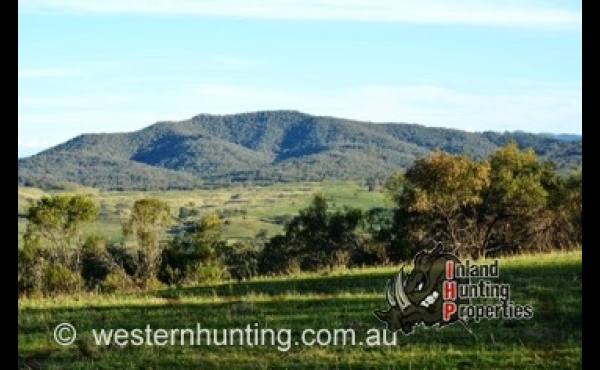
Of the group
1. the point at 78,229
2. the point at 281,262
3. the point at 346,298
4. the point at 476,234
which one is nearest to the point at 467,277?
the point at 346,298

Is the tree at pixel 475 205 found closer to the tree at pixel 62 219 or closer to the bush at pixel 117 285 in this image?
the bush at pixel 117 285

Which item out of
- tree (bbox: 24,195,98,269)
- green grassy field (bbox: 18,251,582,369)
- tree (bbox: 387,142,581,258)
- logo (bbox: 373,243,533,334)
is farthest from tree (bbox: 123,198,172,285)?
logo (bbox: 373,243,533,334)

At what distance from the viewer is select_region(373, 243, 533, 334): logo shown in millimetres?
11391

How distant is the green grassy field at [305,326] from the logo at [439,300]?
0.23 meters

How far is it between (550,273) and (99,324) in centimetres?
968

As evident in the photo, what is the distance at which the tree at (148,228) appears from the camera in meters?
42.0

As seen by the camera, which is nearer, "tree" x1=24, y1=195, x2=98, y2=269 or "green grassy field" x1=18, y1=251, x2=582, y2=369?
"green grassy field" x1=18, y1=251, x2=582, y2=369

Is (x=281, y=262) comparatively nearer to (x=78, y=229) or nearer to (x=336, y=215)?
(x=336, y=215)

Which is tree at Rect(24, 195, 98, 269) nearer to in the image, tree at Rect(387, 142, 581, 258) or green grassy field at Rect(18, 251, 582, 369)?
tree at Rect(387, 142, 581, 258)

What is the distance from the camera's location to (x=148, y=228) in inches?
1730

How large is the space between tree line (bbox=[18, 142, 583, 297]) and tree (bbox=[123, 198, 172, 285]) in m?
0.06

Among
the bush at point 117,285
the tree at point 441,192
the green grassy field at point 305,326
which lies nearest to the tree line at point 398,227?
the tree at point 441,192

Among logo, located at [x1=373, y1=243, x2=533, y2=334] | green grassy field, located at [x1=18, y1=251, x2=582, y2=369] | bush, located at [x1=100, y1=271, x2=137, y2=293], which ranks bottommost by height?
bush, located at [x1=100, y1=271, x2=137, y2=293]

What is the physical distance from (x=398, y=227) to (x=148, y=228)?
50.4 feet
